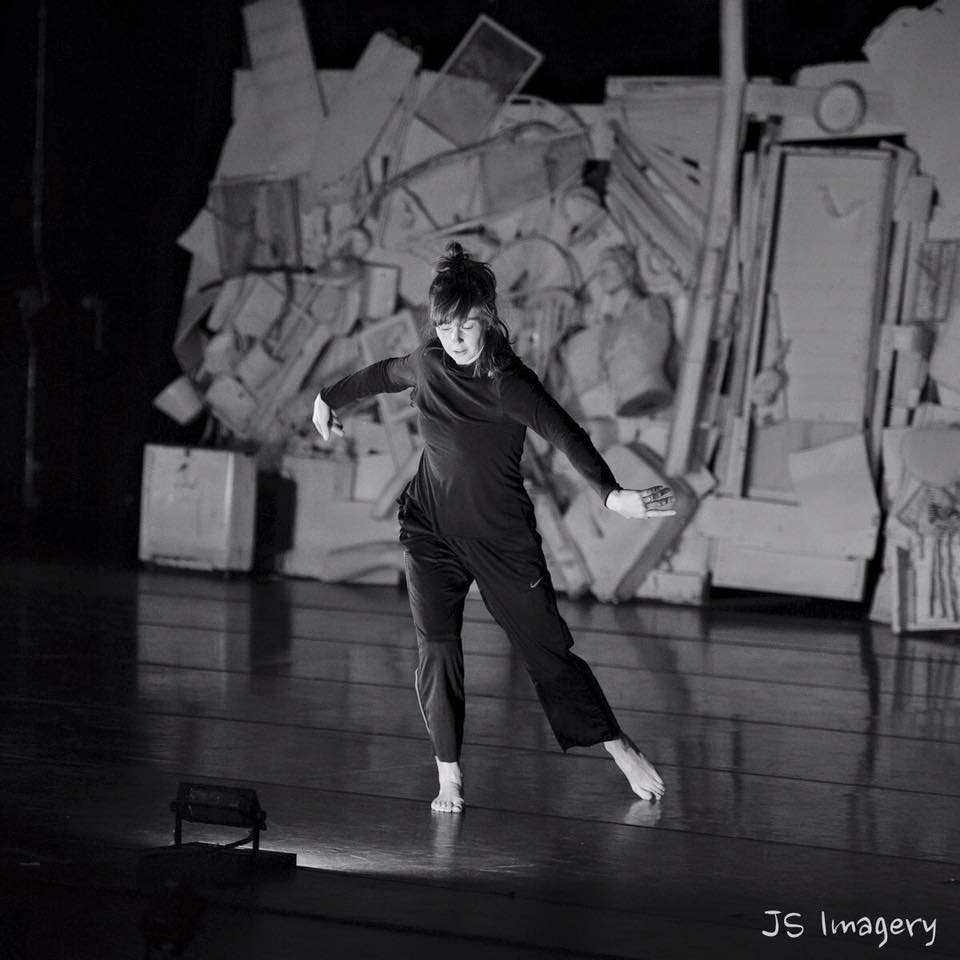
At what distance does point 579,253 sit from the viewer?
23.0ft

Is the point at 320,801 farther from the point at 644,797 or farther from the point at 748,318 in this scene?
the point at 748,318

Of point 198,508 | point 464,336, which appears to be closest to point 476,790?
point 464,336

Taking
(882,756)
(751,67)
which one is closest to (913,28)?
(751,67)

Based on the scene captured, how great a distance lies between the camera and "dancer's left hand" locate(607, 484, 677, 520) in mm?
3002

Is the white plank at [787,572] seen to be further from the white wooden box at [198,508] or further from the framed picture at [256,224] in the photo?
the framed picture at [256,224]

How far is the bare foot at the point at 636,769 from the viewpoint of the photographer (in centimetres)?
351

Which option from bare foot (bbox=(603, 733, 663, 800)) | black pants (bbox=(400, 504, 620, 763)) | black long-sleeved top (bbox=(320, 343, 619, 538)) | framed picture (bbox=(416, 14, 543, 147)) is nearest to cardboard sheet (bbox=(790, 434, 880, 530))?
framed picture (bbox=(416, 14, 543, 147))

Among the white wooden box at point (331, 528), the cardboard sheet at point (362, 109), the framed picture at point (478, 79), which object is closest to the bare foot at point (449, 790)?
the white wooden box at point (331, 528)

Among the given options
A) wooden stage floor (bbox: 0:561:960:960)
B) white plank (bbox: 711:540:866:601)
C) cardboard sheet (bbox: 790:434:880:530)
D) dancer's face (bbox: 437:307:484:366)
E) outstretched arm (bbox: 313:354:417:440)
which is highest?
dancer's face (bbox: 437:307:484:366)

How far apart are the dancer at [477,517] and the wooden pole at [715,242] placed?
338 cm

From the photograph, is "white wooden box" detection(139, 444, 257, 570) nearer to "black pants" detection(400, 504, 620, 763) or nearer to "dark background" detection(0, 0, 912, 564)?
"dark background" detection(0, 0, 912, 564)

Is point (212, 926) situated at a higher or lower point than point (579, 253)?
lower

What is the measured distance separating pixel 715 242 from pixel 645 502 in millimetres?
3947

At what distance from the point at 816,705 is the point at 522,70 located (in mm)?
3569
